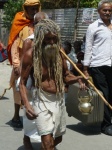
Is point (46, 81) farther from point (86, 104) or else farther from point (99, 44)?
point (99, 44)

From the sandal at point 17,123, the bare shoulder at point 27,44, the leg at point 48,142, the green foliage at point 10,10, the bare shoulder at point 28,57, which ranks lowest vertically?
the green foliage at point 10,10

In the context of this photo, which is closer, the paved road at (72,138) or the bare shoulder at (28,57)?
the bare shoulder at (28,57)

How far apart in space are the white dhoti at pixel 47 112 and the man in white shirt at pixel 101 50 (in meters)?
1.56

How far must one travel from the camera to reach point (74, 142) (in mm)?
5930

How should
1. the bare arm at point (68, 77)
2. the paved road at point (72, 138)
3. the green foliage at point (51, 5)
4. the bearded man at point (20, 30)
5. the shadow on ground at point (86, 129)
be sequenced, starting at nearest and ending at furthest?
1. the bare arm at point (68, 77)
2. the paved road at point (72, 138)
3. the bearded man at point (20, 30)
4. the shadow on ground at point (86, 129)
5. the green foliage at point (51, 5)

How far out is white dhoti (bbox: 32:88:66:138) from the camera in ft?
15.0

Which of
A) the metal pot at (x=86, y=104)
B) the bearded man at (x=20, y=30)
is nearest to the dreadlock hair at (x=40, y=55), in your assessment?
the metal pot at (x=86, y=104)

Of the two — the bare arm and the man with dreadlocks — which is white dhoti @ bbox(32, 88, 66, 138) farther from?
the bare arm

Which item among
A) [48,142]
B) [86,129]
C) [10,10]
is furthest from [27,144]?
[10,10]

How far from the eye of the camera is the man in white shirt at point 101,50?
20.0ft

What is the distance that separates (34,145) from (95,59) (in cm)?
146

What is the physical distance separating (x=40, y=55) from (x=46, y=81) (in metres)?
0.30

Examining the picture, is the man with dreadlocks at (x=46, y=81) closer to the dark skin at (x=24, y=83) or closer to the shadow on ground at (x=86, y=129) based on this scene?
the dark skin at (x=24, y=83)

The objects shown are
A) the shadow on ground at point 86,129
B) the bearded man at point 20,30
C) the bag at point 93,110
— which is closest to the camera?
the bearded man at point 20,30
